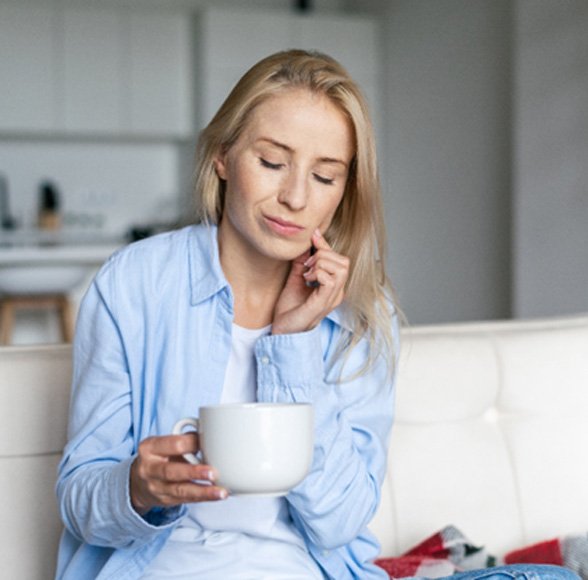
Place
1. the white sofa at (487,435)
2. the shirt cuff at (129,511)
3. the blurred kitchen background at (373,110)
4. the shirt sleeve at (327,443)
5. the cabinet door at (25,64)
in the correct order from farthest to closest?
the cabinet door at (25,64) < the blurred kitchen background at (373,110) < the white sofa at (487,435) < the shirt sleeve at (327,443) < the shirt cuff at (129,511)

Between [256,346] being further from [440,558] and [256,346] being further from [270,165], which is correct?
[440,558]

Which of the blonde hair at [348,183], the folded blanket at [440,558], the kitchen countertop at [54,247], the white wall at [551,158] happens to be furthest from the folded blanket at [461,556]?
the kitchen countertop at [54,247]

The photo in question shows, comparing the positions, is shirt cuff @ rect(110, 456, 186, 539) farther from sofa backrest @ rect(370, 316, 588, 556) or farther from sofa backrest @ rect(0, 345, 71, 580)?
sofa backrest @ rect(370, 316, 588, 556)

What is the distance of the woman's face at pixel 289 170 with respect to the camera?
1087 millimetres

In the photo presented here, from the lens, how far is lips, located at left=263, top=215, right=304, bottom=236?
3.60 ft

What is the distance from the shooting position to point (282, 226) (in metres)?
1.10

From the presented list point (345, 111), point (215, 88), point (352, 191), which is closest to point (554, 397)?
point (352, 191)

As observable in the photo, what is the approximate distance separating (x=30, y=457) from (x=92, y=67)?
15.1 feet

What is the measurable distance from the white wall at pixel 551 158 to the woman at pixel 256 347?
309 centimetres

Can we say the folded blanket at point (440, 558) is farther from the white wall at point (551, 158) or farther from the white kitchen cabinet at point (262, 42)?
the white kitchen cabinet at point (262, 42)

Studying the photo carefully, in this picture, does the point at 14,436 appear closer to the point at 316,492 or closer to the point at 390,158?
the point at 316,492

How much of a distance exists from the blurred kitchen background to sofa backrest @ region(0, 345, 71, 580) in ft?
10.0

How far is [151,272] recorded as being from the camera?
3.73 ft

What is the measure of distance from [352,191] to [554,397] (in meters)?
0.55
